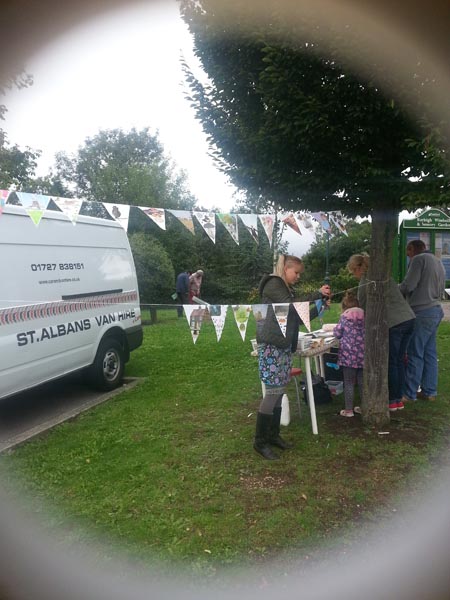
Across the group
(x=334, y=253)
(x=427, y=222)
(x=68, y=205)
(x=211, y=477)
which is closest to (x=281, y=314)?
(x=211, y=477)

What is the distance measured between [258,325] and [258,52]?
214 centimetres

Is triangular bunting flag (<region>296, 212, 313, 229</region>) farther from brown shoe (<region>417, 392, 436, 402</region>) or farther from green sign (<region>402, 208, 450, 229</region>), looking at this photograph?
green sign (<region>402, 208, 450, 229</region>)

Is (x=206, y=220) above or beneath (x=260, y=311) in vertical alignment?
above

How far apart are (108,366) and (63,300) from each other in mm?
1354

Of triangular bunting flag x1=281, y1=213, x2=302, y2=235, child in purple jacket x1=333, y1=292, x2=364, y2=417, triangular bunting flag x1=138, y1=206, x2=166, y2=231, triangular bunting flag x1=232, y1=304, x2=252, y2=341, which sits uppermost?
triangular bunting flag x1=138, y1=206, x2=166, y2=231

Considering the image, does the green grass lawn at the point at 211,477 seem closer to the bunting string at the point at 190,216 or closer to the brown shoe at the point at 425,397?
the brown shoe at the point at 425,397

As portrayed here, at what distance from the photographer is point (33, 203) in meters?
3.84

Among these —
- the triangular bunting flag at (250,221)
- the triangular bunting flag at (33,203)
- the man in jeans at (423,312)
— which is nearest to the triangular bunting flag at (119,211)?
the triangular bunting flag at (33,203)

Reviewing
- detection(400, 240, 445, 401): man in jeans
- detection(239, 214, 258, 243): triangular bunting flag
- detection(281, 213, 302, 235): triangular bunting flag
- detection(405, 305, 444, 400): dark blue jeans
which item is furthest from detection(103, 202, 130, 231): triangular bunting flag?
detection(405, 305, 444, 400): dark blue jeans

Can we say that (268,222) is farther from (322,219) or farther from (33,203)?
(33,203)

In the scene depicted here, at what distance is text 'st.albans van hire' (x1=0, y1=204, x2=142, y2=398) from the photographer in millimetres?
4547

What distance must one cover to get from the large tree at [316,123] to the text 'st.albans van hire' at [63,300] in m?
2.30

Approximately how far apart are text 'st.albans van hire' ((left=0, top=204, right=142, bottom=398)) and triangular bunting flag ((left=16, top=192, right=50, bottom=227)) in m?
0.75

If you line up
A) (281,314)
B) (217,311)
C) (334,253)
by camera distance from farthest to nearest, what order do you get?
(334,253)
(217,311)
(281,314)
